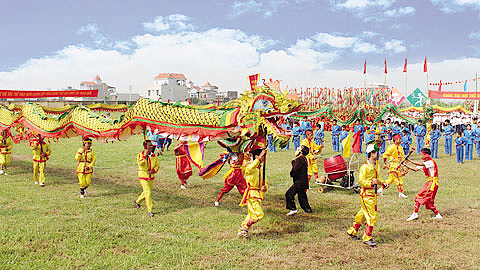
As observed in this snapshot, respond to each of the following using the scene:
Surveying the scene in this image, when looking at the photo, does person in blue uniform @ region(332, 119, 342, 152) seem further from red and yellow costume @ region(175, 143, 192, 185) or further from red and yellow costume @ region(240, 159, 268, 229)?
red and yellow costume @ region(240, 159, 268, 229)

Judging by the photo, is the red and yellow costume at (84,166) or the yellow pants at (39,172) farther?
the yellow pants at (39,172)

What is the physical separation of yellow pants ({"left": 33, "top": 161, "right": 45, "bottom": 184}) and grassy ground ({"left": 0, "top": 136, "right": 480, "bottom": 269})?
0.32m

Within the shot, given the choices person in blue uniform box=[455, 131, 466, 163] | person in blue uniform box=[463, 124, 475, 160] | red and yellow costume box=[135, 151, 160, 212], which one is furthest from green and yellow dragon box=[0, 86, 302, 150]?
person in blue uniform box=[463, 124, 475, 160]

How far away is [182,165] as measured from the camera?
1124 cm

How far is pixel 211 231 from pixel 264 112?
2.73m

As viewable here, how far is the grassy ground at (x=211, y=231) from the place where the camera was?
5.91 metres

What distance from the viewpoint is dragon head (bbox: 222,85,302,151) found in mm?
7363

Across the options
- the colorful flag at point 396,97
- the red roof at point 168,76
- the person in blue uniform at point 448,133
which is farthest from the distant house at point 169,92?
the person in blue uniform at point 448,133

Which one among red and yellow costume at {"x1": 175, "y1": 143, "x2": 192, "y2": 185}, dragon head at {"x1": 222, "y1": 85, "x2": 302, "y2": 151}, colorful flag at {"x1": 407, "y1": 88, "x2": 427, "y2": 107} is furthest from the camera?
colorful flag at {"x1": 407, "y1": 88, "x2": 427, "y2": 107}

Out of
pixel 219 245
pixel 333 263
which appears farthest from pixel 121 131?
pixel 333 263

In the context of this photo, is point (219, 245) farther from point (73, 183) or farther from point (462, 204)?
point (73, 183)

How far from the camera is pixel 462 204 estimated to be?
30.1ft

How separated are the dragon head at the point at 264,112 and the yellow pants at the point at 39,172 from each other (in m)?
7.55

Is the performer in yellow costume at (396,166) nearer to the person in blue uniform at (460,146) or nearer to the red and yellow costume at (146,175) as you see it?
the red and yellow costume at (146,175)
